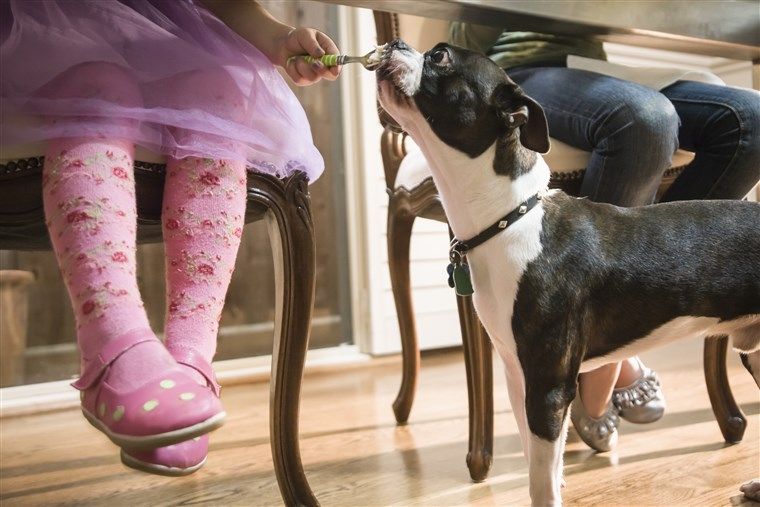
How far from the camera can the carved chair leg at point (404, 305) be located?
5.40ft

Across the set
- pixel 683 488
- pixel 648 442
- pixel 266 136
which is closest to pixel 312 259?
pixel 266 136

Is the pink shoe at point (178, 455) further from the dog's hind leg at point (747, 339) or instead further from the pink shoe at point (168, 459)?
the dog's hind leg at point (747, 339)

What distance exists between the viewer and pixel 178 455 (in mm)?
770

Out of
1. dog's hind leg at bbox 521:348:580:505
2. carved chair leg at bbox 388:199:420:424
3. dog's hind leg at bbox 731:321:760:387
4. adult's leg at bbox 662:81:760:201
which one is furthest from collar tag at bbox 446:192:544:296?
carved chair leg at bbox 388:199:420:424

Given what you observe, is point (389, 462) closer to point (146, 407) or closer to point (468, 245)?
point (468, 245)

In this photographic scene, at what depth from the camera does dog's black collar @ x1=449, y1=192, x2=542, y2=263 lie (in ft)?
3.05

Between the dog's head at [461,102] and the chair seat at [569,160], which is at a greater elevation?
the dog's head at [461,102]

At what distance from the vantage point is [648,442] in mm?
1406

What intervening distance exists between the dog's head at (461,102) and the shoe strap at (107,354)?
0.43m

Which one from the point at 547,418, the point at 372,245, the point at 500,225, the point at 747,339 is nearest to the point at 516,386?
the point at 547,418

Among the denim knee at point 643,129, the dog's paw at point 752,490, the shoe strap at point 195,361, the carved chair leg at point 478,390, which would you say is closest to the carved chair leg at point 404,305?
the carved chair leg at point 478,390

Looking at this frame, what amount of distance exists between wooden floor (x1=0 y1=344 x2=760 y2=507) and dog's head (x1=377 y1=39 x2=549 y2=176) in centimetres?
54

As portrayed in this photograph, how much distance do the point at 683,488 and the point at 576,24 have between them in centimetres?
72

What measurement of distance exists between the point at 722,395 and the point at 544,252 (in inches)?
27.8
